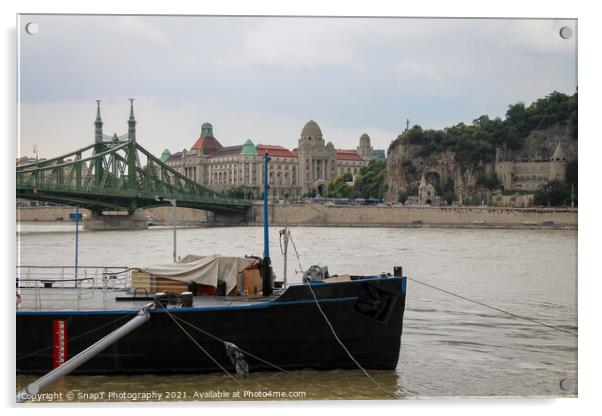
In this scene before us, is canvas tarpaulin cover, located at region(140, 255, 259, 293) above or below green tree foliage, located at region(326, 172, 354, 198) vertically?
below

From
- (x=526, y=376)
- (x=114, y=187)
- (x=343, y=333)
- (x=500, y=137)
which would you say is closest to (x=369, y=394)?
(x=343, y=333)

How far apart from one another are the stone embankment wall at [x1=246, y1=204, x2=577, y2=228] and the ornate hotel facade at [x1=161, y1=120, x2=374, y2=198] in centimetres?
407

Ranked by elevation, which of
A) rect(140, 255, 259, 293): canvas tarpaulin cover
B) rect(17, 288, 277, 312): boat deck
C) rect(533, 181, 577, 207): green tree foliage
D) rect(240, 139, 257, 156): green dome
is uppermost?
rect(240, 139, 257, 156): green dome

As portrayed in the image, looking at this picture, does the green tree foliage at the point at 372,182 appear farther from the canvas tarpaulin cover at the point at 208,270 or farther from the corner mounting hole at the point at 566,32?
the corner mounting hole at the point at 566,32

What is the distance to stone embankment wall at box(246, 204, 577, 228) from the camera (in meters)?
58.2

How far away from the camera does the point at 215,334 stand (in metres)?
8.30

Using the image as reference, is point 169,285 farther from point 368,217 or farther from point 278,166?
point 278,166

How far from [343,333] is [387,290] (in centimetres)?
68

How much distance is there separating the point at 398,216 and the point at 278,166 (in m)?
13.1

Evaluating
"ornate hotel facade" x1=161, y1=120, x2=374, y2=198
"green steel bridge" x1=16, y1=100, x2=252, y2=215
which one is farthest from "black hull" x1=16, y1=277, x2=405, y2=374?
"ornate hotel facade" x1=161, y1=120, x2=374, y2=198

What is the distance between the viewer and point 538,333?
12.0 meters

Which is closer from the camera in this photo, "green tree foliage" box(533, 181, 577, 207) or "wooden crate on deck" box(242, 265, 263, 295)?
"wooden crate on deck" box(242, 265, 263, 295)

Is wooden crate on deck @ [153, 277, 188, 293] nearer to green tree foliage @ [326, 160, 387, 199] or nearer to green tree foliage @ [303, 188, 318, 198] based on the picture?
green tree foliage @ [303, 188, 318, 198]

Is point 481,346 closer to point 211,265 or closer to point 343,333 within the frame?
point 343,333
